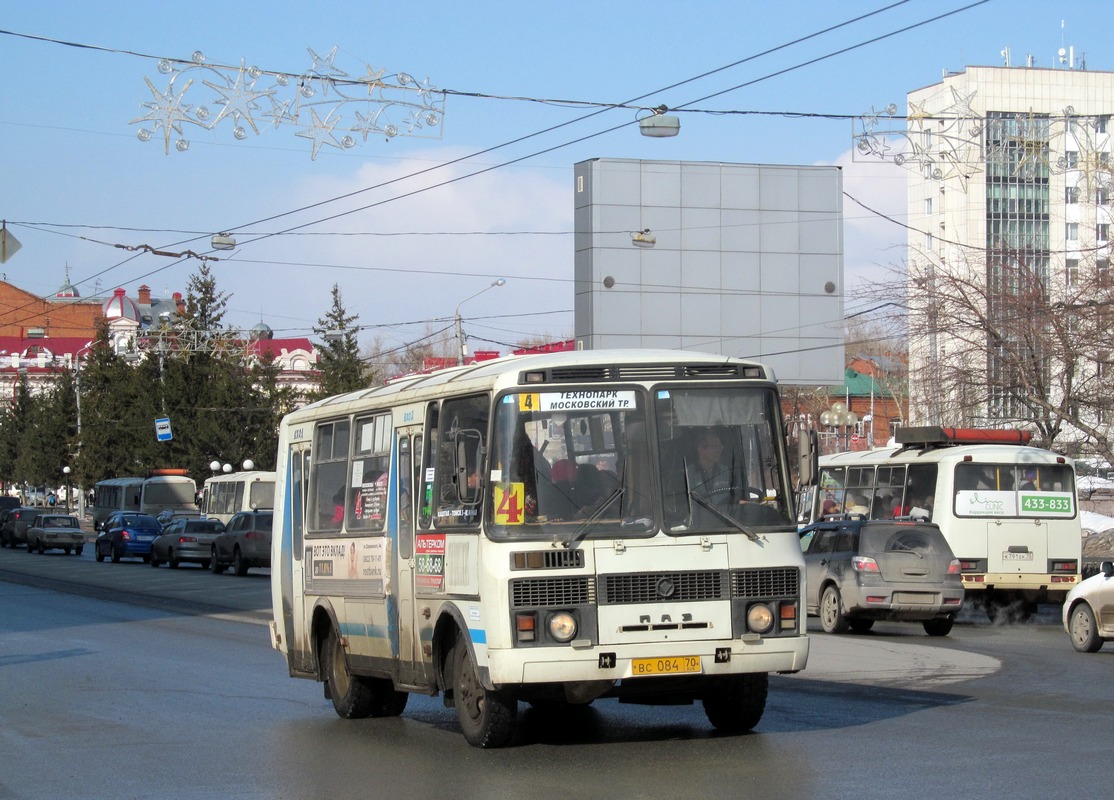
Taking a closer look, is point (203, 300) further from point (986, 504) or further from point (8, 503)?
point (986, 504)

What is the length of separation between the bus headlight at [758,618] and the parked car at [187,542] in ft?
124

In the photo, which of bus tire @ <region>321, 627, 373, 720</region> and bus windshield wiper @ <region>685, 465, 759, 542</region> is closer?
bus windshield wiper @ <region>685, 465, 759, 542</region>

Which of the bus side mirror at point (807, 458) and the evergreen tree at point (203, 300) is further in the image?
the evergreen tree at point (203, 300)

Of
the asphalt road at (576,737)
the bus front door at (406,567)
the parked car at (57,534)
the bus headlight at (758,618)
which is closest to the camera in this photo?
the asphalt road at (576,737)

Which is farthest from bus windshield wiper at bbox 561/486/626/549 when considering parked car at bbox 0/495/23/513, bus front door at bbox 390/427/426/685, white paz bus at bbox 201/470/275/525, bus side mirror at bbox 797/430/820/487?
parked car at bbox 0/495/23/513

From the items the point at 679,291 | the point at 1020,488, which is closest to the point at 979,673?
the point at 1020,488

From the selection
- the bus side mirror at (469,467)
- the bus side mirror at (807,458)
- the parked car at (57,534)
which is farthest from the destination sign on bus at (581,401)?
the parked car at (57,534)

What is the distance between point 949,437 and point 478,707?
753 inches

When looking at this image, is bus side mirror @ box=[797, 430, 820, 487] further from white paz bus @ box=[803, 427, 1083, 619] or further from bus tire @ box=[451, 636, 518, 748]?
white paz bus @ box=[803, 427, 1083, 619]

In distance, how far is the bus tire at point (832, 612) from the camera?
2275cm

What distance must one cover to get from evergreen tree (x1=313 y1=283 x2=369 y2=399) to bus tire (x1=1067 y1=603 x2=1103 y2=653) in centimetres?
5074

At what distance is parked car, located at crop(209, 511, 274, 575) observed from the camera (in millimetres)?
42062

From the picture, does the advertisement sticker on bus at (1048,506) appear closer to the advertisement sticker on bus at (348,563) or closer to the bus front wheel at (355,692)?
the bus front wheel at (355,692)

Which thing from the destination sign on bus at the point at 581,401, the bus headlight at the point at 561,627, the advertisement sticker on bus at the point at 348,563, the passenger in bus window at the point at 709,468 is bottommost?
the bus headlight at the point at 561,627
